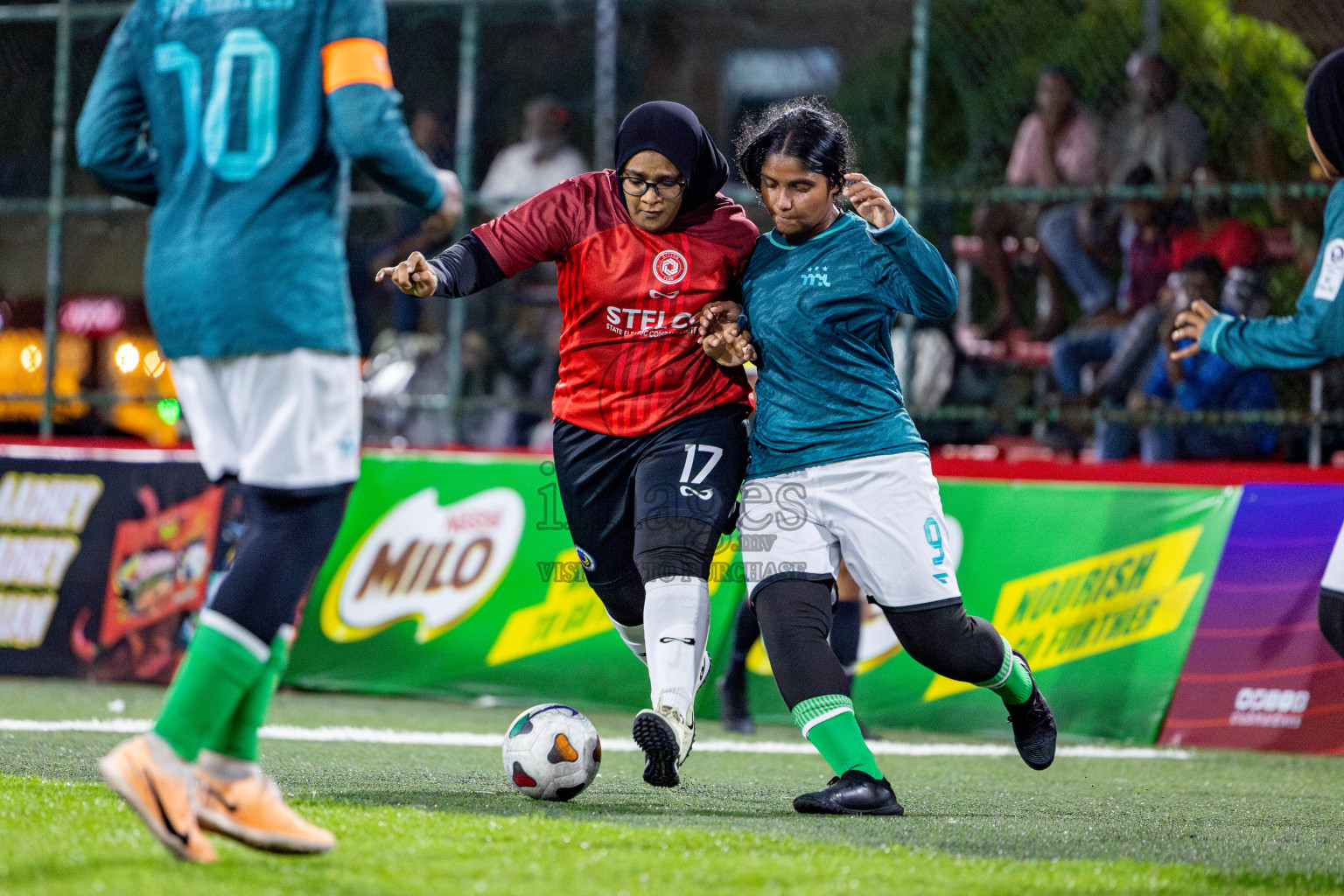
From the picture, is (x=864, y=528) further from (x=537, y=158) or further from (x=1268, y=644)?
(x=537, y=158)

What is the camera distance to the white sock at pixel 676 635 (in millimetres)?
4727

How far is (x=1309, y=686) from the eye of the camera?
23.9 feet

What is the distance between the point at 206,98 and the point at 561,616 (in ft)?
17.0

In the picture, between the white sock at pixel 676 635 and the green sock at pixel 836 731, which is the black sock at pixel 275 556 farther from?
the green sock at pixel 836 731

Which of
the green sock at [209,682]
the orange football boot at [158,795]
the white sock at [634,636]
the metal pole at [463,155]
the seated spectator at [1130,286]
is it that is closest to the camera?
the orange football boot at [158,795]

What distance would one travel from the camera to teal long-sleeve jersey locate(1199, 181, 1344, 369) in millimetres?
4043

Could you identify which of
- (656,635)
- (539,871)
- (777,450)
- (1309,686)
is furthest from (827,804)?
(1309,686)

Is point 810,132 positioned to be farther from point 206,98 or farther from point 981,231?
point 981,231

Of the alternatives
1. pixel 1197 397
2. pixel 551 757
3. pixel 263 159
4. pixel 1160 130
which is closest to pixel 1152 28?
pixel 1160 130

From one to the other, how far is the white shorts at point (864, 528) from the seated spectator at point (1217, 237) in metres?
4.44

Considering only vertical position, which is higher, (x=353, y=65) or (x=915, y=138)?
(x=915, y=138)

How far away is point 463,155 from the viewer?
33.0ft

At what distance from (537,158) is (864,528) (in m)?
6.14

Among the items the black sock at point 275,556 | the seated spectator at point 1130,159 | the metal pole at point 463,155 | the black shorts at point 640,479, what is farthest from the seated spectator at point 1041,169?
the black sock at point 275,556
